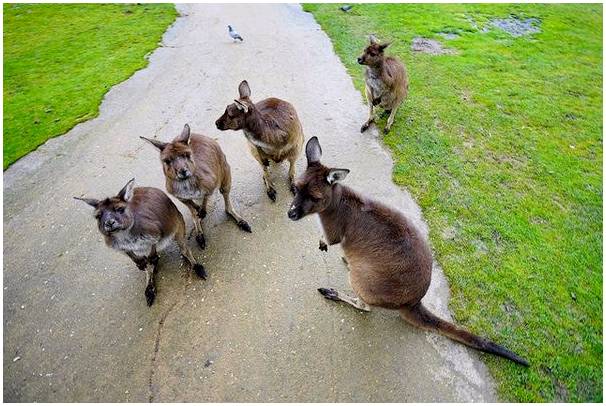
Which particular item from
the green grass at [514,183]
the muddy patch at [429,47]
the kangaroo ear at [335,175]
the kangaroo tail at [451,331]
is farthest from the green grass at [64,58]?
the muddy patch at [429,47]

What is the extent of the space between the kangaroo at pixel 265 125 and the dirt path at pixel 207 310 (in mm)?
844

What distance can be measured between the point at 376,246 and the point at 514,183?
4.16 metres

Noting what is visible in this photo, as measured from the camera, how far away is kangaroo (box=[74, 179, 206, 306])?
411 cm

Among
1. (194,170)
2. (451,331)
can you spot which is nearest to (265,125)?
(194,170)

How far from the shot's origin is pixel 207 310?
189 inches

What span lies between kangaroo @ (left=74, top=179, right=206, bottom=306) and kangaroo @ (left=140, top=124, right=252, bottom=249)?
0.29 m

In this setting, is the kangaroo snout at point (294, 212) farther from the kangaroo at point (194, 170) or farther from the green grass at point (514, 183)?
the green grass at point (514, 183)

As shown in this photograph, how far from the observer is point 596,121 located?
8703mm

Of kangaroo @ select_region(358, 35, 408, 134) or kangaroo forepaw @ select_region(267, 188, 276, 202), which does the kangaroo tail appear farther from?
kangaroo @ select_region(358, 35, 408, 134)

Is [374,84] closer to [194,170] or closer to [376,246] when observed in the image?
[194,170]

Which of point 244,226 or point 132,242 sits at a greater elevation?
point 132,242

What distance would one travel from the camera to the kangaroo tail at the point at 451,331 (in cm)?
390

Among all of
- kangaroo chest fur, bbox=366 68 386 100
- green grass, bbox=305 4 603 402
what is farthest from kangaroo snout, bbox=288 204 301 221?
kangaroo chest fur, bbox=366 68 386 100

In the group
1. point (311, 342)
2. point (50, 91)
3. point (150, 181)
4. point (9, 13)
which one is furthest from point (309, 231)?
point (9, 13)
